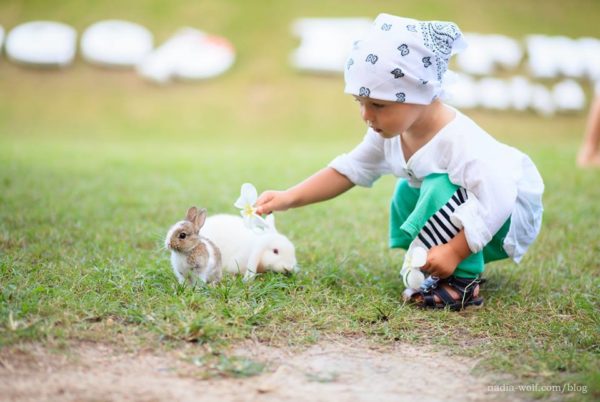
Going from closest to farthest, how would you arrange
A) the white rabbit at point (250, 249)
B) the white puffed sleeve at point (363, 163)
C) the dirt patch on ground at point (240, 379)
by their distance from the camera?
1. the dirt patch on ground at point (240, 379)
2. the white rabbit at point (250, 249)
3. the white puffed sleeve at point (363, 163)

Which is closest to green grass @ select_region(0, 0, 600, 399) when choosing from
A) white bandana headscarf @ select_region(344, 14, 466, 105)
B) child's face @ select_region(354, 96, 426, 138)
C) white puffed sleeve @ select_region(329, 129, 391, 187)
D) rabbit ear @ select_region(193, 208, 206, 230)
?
rabbit ear @ select_region(193, 208, 206, 230)

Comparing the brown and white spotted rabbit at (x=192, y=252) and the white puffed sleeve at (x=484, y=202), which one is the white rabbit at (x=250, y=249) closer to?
the brown and white spotted rabbit at (x=192, y=252)

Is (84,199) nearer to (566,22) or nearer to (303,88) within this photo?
(303,88)

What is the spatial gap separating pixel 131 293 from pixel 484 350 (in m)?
1.07

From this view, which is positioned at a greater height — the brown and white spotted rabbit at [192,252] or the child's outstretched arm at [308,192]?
the child's outstretched arm at [308,192]

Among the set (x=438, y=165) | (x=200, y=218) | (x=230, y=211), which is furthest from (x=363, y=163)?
(x=230, y=211)

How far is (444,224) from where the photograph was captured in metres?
2.32

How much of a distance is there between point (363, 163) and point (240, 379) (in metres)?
1.15

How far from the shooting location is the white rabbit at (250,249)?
2.46 metres

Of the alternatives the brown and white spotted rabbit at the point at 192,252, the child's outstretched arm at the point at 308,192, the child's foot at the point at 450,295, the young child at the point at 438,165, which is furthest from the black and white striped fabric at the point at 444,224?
the brown and white spotted rabbit at the point at 192,252

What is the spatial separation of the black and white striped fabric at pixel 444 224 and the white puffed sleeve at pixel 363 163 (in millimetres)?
363

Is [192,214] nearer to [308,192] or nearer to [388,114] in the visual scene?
[308,192]

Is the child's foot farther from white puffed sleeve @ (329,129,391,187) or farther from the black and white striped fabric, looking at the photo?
white puffed sleeve @ (329,129,391,187)

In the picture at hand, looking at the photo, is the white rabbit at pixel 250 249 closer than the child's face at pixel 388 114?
No
